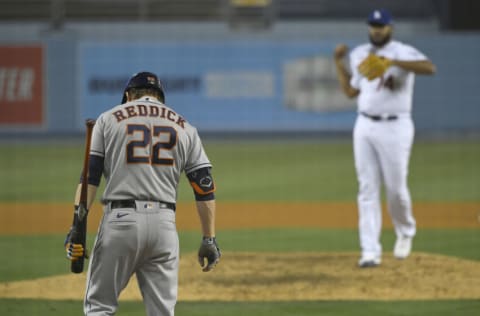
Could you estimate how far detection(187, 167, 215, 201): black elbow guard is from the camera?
17.4 feet

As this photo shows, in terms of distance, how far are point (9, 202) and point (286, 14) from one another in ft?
44.7

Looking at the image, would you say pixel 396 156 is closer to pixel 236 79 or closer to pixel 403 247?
pixel 403 247

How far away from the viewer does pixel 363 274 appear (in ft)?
28.1

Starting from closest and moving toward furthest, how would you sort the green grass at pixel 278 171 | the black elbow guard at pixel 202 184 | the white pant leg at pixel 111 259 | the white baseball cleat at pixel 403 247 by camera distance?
the white pant leg at pixel 111 259, the black elbow guard at pixel 202 184, the white baseball cleat at pixel 403 247, the green grass at pixel 278 171

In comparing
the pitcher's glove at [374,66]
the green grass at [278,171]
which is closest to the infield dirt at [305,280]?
the pitcher's glove at [374,66]

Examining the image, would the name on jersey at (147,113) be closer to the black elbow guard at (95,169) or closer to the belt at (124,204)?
the black elbow guard at (95,169)

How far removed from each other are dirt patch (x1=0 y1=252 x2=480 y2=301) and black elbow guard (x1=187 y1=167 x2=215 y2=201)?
2489 millimetres

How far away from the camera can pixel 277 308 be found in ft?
23.9

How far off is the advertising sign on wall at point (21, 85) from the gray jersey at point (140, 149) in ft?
67.0

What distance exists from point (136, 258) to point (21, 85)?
2080cm

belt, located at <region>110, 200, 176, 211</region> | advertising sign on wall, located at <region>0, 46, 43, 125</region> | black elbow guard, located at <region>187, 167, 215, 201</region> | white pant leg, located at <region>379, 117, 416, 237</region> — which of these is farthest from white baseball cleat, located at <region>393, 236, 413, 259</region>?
advertising sign on wall, located at <region>0, 46, 43, 125</region>

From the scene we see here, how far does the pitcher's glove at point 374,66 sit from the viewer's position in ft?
28.2

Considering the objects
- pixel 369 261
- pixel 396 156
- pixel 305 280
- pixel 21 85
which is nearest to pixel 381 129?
pixel 396 156

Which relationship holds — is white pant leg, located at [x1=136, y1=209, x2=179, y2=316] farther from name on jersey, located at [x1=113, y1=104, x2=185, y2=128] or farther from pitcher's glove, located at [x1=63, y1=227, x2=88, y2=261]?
name on jersey, located at [x1=113, y1=104, x2=185, y2=128]
